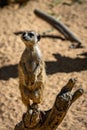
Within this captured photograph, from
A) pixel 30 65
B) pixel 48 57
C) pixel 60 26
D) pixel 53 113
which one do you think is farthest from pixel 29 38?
pixel 60 26

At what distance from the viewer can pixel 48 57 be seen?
1091 centimetres

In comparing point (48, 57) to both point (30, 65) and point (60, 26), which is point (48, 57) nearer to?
point (60, 26)

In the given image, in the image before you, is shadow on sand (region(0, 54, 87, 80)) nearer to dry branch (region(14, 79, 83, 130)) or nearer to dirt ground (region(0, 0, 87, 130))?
dirt ground (region(0, 0, 87, 130))

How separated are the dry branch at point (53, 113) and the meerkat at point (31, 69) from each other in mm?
242

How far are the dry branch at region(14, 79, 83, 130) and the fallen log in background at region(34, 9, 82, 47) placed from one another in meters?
5.88

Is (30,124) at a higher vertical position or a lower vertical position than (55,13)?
higher

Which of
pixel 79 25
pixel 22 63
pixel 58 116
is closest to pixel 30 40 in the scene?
pixel 22 63

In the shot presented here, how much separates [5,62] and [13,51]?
0.62 metres

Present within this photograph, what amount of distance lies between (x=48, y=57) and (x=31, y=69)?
5471 millimetres

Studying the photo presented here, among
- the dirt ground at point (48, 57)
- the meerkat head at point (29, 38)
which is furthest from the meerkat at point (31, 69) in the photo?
the dirt ground at point (48, 57)

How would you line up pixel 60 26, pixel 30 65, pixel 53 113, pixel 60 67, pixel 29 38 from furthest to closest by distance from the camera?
pixel 60 26 < pixel 60 67 < pixel 53 113 < pixel 30 65 < pixel 29 38

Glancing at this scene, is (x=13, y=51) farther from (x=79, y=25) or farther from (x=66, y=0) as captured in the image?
(x=66, y=0)

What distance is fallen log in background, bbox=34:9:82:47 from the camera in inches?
469

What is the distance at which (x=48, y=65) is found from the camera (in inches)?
415
